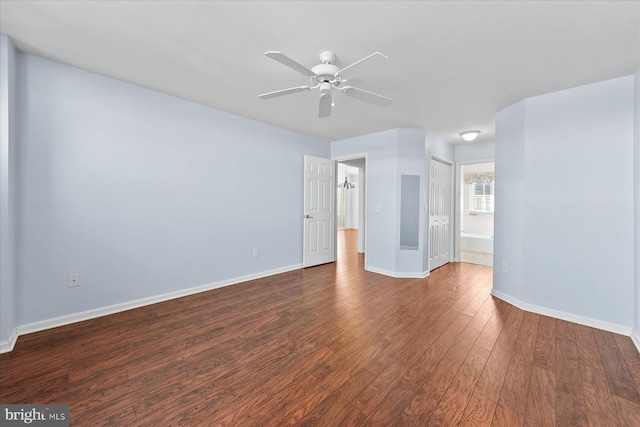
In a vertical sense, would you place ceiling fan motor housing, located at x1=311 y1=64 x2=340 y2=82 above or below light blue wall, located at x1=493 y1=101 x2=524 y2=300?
above

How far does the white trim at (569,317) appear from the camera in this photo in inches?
101

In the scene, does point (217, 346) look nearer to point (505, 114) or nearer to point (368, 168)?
point (368, 168)

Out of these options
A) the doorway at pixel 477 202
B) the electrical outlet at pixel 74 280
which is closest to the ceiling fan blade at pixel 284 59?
the electrical outlet at pixel 74 280

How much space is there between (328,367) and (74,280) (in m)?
2.74

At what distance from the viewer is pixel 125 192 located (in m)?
2.92

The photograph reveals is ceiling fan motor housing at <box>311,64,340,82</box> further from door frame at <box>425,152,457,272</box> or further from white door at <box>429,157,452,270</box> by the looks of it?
white door at <box>429,157,452,270</box>

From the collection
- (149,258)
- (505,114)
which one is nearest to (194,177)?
(149,258)

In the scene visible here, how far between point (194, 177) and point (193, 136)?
561mm

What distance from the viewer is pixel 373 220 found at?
4.78m

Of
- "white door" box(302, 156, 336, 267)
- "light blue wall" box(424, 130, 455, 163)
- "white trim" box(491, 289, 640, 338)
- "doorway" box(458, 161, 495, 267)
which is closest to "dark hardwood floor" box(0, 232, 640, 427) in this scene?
"white trim" box(491, 289, 640, 338)

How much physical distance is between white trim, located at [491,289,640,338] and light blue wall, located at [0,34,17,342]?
206 inches
